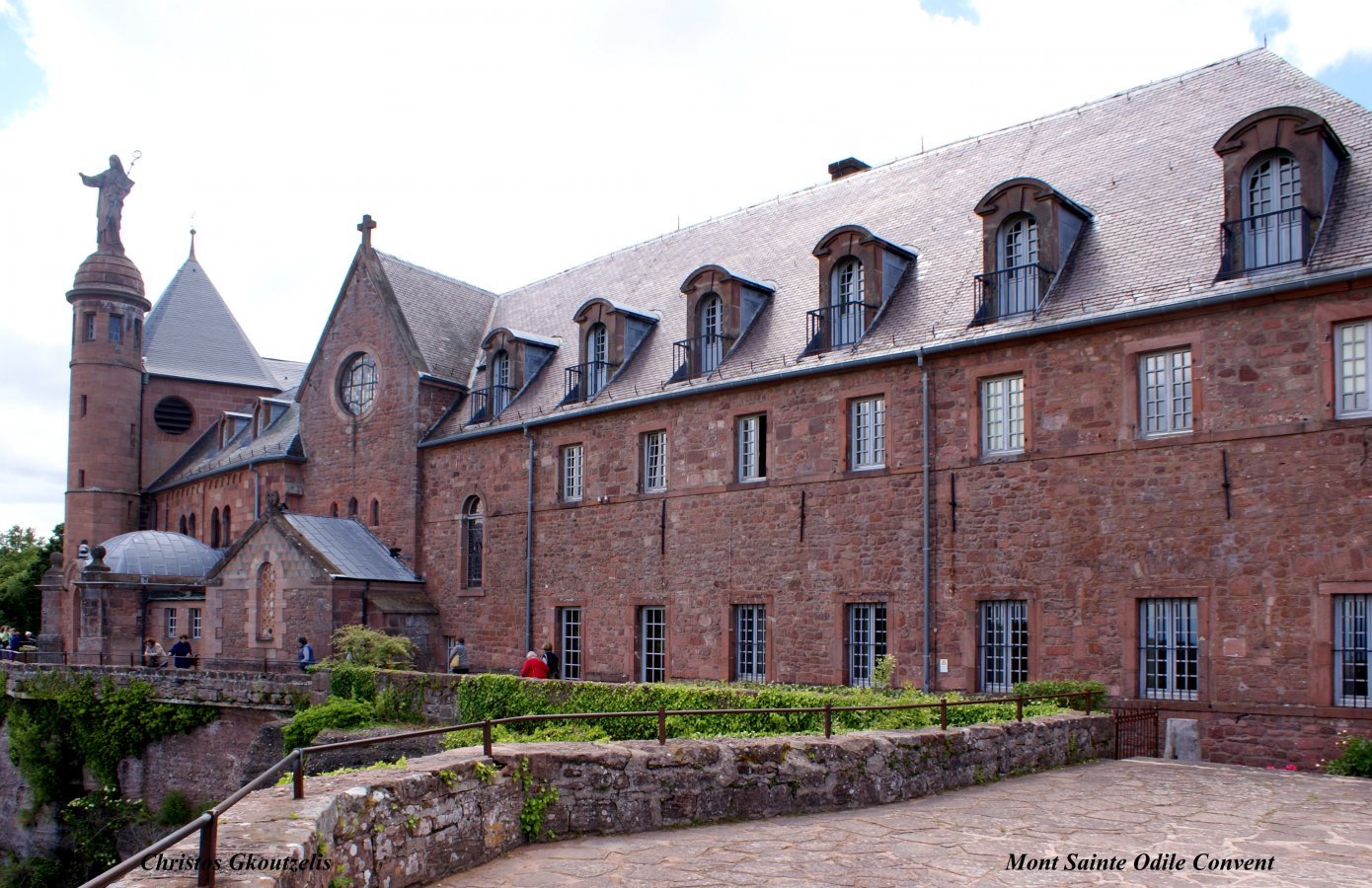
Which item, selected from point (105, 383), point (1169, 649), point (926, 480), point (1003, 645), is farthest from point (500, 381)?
point (105, 383)

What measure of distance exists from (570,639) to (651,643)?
279 centimetres

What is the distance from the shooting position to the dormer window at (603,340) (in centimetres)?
2741

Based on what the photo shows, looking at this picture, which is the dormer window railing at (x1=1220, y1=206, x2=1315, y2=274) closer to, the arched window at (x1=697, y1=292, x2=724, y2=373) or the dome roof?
the arched window at (x1=697, y1=292, x2=724, y2=373)

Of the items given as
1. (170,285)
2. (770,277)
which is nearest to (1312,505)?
(770,277)

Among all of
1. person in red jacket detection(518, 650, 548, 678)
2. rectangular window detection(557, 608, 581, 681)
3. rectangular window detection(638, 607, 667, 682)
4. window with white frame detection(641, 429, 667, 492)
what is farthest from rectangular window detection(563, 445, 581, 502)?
person in red jacket detection(518, 650, 548, 678)

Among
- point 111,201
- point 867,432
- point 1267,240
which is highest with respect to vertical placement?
point 111,201

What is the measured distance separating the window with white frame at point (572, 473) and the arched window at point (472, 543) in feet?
10.9

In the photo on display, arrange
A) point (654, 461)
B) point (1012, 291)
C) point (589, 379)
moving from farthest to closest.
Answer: point (589, 379) < point (654, 461) < point (1012, 291)

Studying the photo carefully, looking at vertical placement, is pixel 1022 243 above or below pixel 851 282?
above

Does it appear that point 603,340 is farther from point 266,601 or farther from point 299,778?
point 299,778

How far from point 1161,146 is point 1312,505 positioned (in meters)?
7.59

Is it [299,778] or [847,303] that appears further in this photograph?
[847,303]

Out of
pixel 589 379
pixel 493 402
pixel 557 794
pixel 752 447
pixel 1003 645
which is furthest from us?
pixel 493 402

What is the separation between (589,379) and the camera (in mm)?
27844
